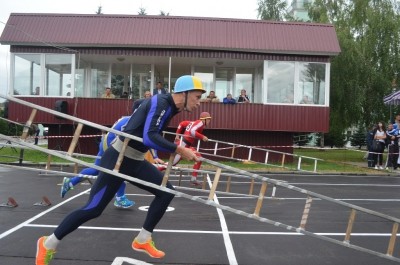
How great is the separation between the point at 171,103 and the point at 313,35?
714 inches

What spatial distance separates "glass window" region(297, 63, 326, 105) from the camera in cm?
2116

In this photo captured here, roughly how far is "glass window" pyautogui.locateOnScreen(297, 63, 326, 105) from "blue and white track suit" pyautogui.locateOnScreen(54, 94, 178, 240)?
17293 mm

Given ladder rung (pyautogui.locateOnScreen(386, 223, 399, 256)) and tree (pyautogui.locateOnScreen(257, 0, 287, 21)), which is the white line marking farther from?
tree (pyautogui.locateOnScreen(257, 0, 287, 21))

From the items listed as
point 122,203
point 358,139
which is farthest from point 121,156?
point 358,139

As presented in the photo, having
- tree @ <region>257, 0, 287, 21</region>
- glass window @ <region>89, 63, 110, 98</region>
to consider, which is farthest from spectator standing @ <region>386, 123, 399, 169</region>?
tree @ <region>257, 0, 287, 21</region>

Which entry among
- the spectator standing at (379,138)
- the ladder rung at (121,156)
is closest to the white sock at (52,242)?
the ladder rung at (121,156)

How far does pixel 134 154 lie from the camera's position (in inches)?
185

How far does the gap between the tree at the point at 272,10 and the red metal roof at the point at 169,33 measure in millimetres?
21748

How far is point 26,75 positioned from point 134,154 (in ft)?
61.5

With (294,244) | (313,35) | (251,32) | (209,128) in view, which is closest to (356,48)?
(313,35)

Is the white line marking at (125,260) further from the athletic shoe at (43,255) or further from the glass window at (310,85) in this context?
the glass window at (310,85)

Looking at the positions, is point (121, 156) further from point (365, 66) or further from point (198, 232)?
point (365, 66)

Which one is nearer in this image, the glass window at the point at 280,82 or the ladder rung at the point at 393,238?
the ladder rung at the point at 393,238

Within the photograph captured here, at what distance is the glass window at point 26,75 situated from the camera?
21.4 m
